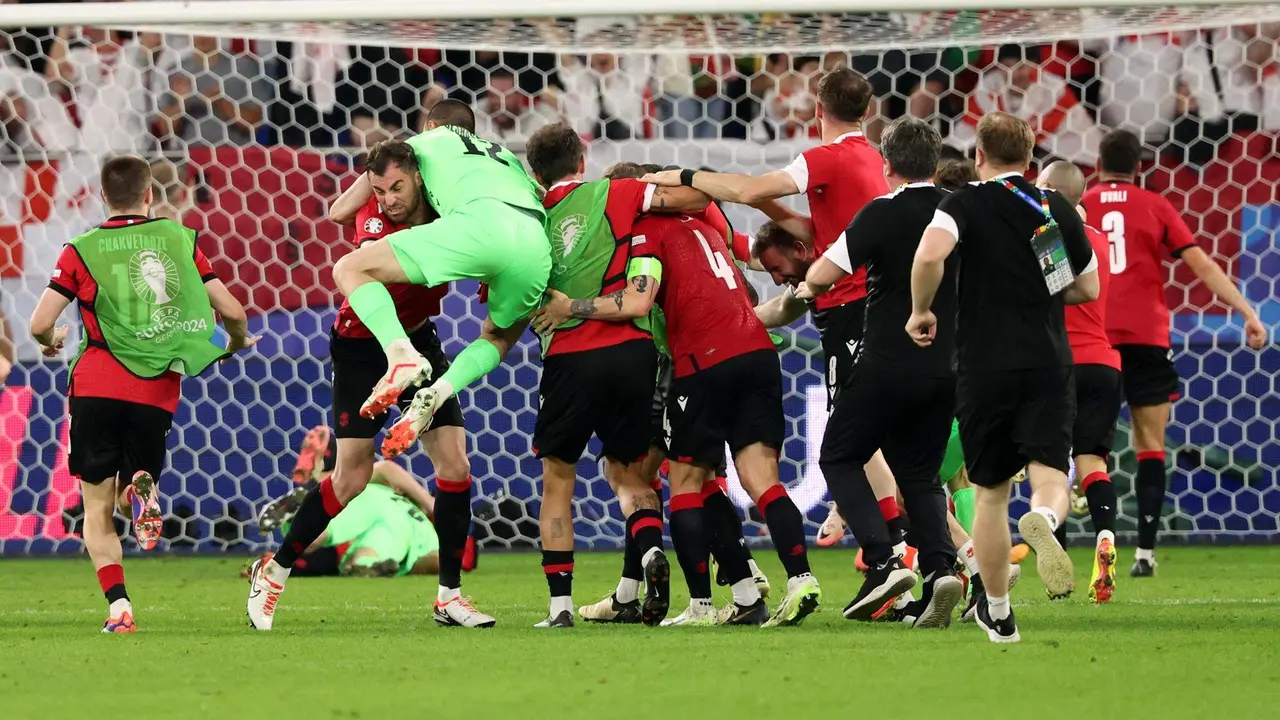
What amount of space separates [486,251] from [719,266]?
105 cm

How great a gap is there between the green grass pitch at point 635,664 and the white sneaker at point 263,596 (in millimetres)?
93

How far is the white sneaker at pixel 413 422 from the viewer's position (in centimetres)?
553

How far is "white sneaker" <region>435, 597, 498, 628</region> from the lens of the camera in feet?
21.0

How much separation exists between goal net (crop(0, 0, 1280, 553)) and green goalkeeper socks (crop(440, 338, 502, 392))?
3.53 metres

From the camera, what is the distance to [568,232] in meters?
6.33

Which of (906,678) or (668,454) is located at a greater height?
(668,454)

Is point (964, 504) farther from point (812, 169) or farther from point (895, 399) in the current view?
point (812, 169)

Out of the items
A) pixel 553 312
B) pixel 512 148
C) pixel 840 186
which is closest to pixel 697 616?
pixel 553 312

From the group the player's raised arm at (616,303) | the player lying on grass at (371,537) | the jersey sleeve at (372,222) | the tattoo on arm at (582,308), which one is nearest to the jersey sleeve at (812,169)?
the player's raised arm at (616,303)

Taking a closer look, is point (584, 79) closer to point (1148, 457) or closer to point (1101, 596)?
point (1148, 457)

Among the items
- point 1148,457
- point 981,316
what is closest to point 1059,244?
point 981,316

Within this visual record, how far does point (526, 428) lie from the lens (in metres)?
10.2

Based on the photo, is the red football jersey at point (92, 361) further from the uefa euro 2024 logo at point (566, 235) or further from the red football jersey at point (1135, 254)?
the red football jersey at point (1135, 254)

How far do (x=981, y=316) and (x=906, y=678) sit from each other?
1259mm
